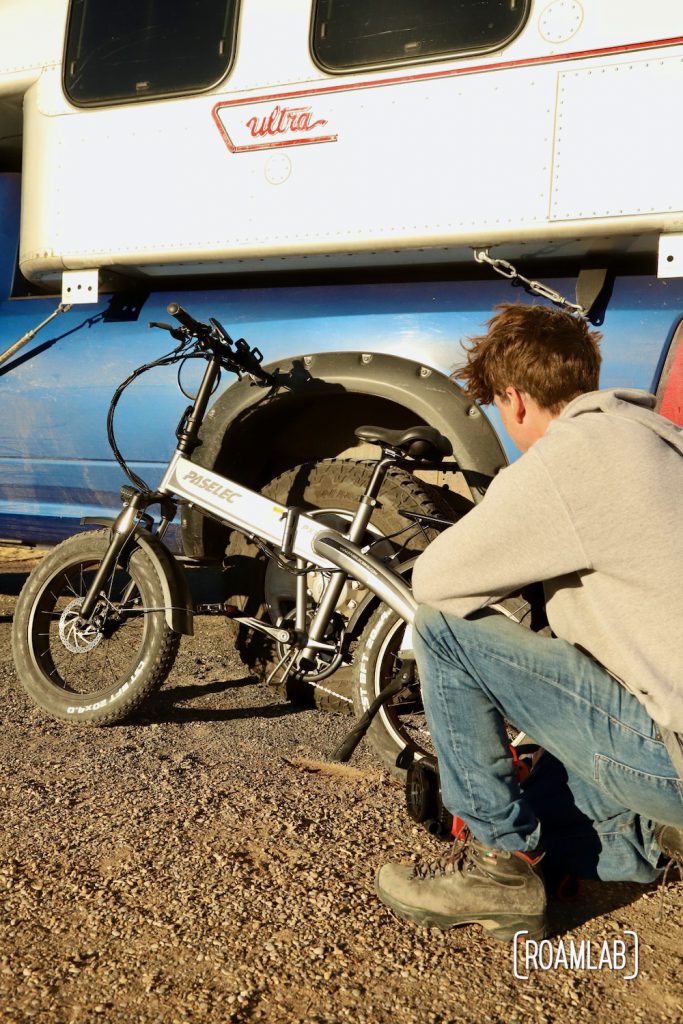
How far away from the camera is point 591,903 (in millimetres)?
2447

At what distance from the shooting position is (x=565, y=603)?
7.09ft

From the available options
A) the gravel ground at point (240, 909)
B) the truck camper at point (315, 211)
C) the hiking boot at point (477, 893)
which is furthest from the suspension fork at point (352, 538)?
the hiking boot at point (477, 893)

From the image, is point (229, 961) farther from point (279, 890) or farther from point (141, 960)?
point (279, 890)

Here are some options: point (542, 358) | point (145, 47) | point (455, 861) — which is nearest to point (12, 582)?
point (145, 47)

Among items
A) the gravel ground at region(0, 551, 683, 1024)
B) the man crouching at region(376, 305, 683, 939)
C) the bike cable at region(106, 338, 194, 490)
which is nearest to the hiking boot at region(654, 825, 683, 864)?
the man crouching at region(376, 305, 683, 939)

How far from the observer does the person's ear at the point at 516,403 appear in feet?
7.72

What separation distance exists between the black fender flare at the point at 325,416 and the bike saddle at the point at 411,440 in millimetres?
231

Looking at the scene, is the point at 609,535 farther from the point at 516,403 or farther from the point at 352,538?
the point at 352,538

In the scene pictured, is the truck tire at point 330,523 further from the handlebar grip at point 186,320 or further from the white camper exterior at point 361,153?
the white camper exterior at point 361,153

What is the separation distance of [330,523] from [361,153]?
4.48 ft

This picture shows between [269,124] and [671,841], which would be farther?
[269,124]

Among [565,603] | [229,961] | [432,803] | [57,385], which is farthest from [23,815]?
[57,385]

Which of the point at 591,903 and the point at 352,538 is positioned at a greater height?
the point at 352,538

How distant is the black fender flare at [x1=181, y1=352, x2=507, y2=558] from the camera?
3576 mm
